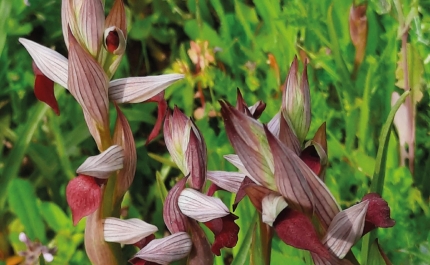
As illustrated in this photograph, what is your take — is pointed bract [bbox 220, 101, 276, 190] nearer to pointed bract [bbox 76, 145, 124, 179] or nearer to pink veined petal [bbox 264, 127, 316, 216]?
pink veined petal [bbox 264, 127, 316, 216]

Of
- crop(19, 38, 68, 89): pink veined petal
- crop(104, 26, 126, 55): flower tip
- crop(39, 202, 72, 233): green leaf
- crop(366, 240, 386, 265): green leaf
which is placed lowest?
crop(39, 202, 72, 233): green leaf

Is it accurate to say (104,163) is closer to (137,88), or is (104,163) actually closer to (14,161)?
(137,88)

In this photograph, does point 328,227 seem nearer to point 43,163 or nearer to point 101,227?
point 101,227

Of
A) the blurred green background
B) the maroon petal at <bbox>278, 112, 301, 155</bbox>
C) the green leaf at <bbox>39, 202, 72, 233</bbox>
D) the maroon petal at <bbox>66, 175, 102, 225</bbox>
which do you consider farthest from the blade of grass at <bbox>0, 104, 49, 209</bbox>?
the maroon petal at <bbox>278, 112, 301, 155</bbox>

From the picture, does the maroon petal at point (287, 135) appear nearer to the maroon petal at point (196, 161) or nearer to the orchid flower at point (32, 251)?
the maroon petal at point (196, 161)

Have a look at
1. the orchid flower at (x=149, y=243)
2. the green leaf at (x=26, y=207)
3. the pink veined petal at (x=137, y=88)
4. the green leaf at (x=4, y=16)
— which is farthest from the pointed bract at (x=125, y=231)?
the green leaf at (x=4, y=16)

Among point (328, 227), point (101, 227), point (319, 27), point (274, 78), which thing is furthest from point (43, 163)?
point (328, 227)

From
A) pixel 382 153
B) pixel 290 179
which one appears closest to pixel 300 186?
pixel 290 179
